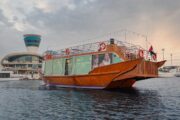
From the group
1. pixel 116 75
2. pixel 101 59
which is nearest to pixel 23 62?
pixel 101 59

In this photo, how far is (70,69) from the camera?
4344 centimetres

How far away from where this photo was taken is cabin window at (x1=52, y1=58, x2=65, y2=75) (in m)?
45.5

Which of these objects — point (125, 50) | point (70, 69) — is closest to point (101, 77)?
point (125, 50)

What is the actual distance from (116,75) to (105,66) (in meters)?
2.18

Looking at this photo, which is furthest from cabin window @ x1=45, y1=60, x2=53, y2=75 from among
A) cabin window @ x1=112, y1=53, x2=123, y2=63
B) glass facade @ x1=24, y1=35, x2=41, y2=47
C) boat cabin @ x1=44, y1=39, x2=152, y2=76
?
glass facade @ x1=24, y1=35, x2=41, y2=47

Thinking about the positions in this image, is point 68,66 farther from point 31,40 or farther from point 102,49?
point 31,40

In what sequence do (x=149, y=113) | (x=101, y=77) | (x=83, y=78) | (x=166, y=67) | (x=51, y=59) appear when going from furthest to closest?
(x=166, y=67)
(x=51, y=59)
(x=83, y=78)
(x=101, y=77)
(x=149, y=113)

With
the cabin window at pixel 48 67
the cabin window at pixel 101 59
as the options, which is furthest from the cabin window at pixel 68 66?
the cabin window at pixel 101 59

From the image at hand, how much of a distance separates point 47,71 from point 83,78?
13732 millimetres

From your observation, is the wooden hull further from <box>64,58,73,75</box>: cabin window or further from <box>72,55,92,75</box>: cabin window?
<box>64,58,73,75</box>: cabin window

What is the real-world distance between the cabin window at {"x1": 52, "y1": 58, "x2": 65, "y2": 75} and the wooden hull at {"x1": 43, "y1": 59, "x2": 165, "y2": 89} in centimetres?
451

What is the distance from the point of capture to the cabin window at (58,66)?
149 ft

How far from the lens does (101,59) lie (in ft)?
124

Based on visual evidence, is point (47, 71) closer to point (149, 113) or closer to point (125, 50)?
point (125, 50)
